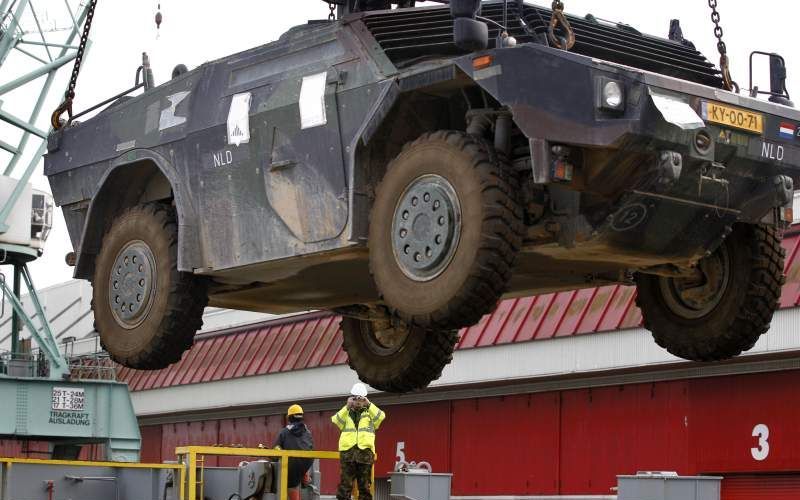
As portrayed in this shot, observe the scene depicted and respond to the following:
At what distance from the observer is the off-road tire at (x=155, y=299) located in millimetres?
14500

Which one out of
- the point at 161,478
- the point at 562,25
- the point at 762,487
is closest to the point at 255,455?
the point at 161,478

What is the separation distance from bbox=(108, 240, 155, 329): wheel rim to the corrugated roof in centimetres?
2010

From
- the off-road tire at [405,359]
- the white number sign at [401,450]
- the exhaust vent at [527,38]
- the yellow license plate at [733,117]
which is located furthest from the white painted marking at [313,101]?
the white number sign at [401,450]

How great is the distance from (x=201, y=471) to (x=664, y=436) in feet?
64.2

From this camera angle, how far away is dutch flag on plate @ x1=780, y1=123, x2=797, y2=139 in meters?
12.6

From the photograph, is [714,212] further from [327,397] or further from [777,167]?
[327,397]

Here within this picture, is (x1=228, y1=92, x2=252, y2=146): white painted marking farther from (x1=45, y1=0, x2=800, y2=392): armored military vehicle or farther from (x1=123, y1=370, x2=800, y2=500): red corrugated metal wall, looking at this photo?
(x1=123, y1=370, x2=800, y2=500): red corrugated metal wall

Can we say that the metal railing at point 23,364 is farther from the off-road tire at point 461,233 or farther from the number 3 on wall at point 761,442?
the off-road tire at point 461,233

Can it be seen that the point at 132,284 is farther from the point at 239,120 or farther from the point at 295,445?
the point at 295,445

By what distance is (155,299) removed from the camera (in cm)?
1466

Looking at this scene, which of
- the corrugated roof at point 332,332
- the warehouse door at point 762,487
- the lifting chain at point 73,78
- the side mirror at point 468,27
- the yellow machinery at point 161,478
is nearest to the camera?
the side mirror at point 468,27

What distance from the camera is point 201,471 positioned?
63.6 feet

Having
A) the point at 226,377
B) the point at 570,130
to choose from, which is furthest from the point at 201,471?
the point at 226,377

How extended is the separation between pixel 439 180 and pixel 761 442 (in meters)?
24.4
